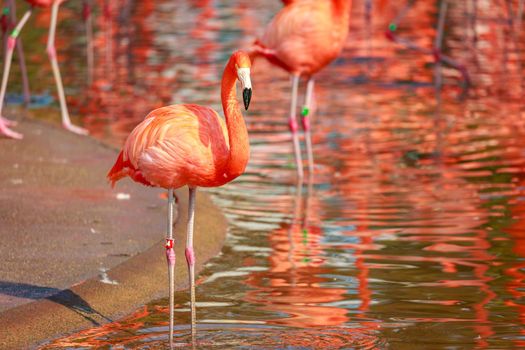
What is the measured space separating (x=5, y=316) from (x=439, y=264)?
2270 mm

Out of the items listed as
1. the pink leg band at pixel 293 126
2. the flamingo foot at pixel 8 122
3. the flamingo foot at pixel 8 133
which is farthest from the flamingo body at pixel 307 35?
the flamingo foot at pixel 8 122

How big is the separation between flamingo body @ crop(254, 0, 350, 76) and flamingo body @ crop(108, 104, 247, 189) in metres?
3.58

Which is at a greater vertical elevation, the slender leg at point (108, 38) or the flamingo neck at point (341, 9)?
the flamingo neck at point (341, 9)

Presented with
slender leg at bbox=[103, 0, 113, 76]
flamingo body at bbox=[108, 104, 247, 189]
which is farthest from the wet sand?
slender leg at bbox=[103, 0, 113, 76]

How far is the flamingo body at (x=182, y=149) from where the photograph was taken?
16.7 feet

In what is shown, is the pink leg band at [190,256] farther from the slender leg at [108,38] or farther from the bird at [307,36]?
the slender leg at [108,38]

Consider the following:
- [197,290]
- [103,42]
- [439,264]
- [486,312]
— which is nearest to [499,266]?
[439,264]

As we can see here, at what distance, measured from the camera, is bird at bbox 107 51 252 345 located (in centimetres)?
504

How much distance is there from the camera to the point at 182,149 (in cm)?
507

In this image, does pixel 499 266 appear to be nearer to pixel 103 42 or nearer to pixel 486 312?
pixel 486 312

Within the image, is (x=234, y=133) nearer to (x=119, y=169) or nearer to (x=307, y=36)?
(x=119, y=169)

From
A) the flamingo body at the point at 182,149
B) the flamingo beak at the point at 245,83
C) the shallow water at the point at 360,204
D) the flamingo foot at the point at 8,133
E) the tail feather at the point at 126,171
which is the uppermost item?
the flamingo beak at the point at 245,83

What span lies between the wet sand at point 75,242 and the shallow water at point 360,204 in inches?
7.0

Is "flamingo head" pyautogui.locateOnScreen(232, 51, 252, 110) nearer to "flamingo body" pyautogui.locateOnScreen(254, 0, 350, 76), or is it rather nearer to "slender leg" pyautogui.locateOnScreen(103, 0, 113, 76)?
"flamingo body" pyautogui.locateOnScreen(254, 0, 350, 76)
